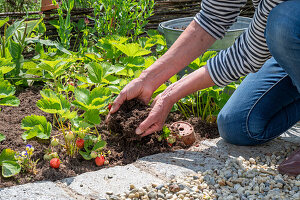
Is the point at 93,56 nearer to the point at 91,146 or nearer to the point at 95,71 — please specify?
the point at 95,71

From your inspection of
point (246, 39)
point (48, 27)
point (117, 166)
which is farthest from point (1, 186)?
point (48, 27)

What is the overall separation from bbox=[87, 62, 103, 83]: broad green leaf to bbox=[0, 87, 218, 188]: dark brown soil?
226 mm

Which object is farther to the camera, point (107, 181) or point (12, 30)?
point (12, 30)

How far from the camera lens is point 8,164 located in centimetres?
169

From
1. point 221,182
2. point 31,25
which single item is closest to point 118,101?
point 221,182

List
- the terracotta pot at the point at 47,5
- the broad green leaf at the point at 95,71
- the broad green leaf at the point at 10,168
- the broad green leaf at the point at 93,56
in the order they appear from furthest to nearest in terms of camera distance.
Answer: the terracotta pot at the point at 47,5 → the broad green leaf at the point at 93,56 → the broad green leaf at the point at 95,71 → the broad green leaf at the point at 10,168

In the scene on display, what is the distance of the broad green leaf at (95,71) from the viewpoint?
82.1 inches

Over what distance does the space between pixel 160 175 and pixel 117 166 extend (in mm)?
213

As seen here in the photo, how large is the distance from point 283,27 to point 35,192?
124cm

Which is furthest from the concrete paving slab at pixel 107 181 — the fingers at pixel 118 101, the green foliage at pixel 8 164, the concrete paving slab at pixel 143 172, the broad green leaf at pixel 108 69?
the broad green leaf at pixel 108 69

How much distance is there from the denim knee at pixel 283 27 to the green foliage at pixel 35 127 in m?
1.08

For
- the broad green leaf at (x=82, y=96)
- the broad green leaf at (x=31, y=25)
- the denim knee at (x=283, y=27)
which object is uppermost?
the denim knee at (x=283, y=27)

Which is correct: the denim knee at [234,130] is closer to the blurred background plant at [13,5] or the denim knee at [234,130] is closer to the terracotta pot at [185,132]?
the terracotta pot at [185,132]

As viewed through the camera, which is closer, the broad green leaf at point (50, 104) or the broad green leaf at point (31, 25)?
the broad green leaf at point (50, 104)
